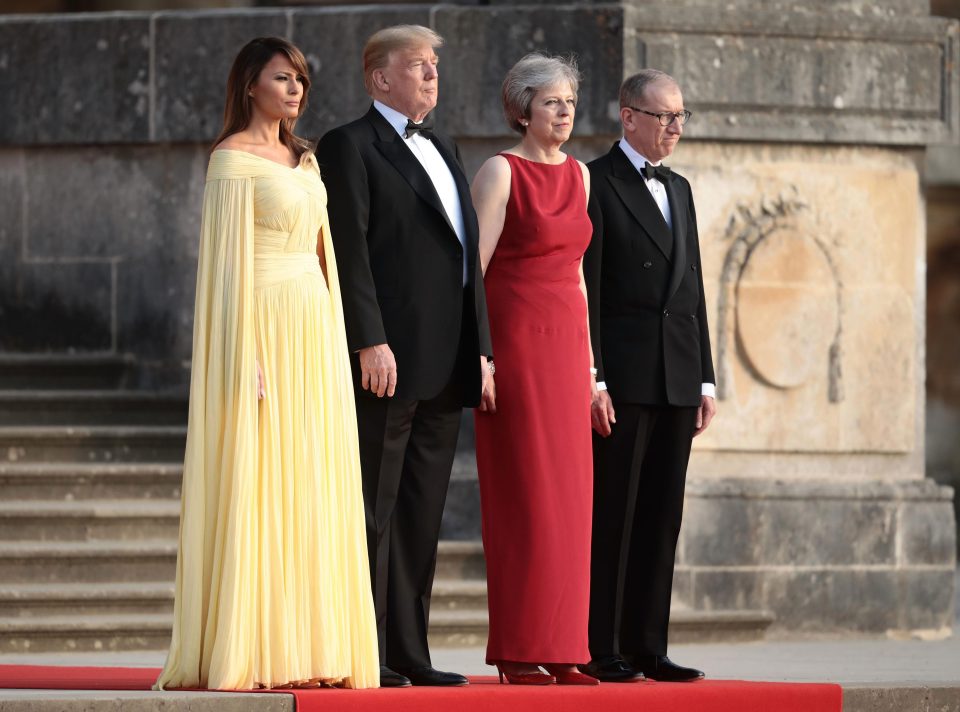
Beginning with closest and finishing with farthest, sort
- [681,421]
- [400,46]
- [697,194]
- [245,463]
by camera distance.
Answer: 1. [245,463]
2. [400,46]
3. [681,421]
4. [697,194]

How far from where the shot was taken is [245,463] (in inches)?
212

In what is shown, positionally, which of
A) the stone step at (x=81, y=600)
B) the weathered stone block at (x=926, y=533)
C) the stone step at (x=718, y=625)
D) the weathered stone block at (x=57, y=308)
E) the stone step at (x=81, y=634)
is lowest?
the stone step at (x=718, y=625)

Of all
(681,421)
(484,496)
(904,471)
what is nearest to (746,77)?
(904,471)

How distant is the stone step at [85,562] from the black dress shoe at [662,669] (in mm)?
2550

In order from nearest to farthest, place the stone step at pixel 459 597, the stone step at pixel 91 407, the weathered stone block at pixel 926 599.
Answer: the stone step at pixel 459 597, the weathered stone block at pixel 926 599, the stone step at pixel 91 407

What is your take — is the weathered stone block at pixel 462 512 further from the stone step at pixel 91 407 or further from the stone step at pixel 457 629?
the stone step at pixel 91 407

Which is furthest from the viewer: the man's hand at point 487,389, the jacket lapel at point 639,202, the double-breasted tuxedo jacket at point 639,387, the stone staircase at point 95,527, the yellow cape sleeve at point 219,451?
the stone staircase at point 95,527

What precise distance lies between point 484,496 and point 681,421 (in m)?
0.75

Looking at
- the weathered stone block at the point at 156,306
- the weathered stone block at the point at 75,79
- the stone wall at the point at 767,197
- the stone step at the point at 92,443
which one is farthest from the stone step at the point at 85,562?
the weathered stone block at the point at 75,79

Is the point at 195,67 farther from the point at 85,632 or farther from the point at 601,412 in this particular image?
the point at 601,412

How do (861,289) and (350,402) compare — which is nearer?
(350,402)

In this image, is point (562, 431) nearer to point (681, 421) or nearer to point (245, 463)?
point (681, 421)

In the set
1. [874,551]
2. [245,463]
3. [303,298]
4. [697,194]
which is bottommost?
[874,551]

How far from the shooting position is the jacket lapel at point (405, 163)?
18.8ft
